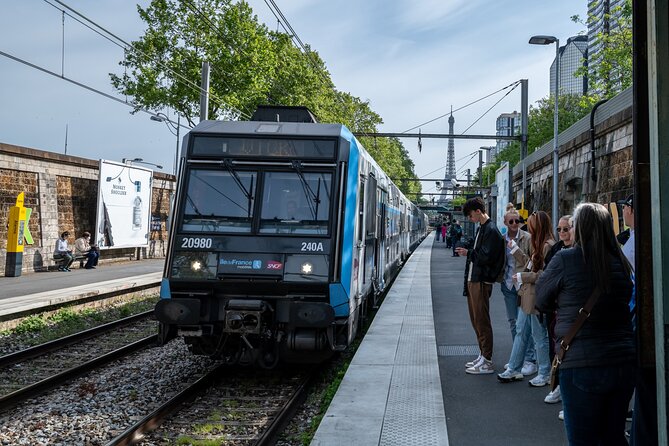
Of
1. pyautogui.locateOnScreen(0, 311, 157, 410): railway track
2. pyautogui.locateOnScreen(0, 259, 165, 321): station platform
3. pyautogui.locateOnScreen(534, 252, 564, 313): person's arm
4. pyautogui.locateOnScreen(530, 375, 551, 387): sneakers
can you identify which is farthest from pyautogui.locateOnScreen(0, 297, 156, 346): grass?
pyautogui.locateOnScreen(534, 252, 564, 313): person's arm

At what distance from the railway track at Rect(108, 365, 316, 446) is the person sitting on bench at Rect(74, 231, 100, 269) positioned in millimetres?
16039

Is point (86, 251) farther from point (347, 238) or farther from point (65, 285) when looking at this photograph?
point (347, 238)

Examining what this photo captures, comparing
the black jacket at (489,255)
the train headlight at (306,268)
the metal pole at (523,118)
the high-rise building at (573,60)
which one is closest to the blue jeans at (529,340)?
the black jacket at (489,255)

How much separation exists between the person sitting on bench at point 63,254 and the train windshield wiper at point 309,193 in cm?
1587

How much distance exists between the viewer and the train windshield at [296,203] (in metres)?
7.81

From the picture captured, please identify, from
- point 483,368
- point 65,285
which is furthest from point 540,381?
point 65,285

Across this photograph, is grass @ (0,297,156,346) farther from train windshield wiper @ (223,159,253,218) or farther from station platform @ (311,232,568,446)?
station platform @ (311,232,568,446)

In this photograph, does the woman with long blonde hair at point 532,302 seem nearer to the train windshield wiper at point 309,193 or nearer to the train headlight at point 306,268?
the train headlight at point 306,268

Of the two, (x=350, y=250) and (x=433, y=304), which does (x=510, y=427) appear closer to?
(x=350, y=250)

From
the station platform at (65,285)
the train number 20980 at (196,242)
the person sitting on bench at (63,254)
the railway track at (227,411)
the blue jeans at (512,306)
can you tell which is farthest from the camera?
the person sitting on bench at (63,254)

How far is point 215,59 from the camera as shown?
97.5 feet

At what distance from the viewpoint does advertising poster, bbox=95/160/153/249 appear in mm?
23500

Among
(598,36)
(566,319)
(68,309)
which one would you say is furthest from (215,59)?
(566,319)

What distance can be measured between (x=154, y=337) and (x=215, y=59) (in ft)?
68.9
